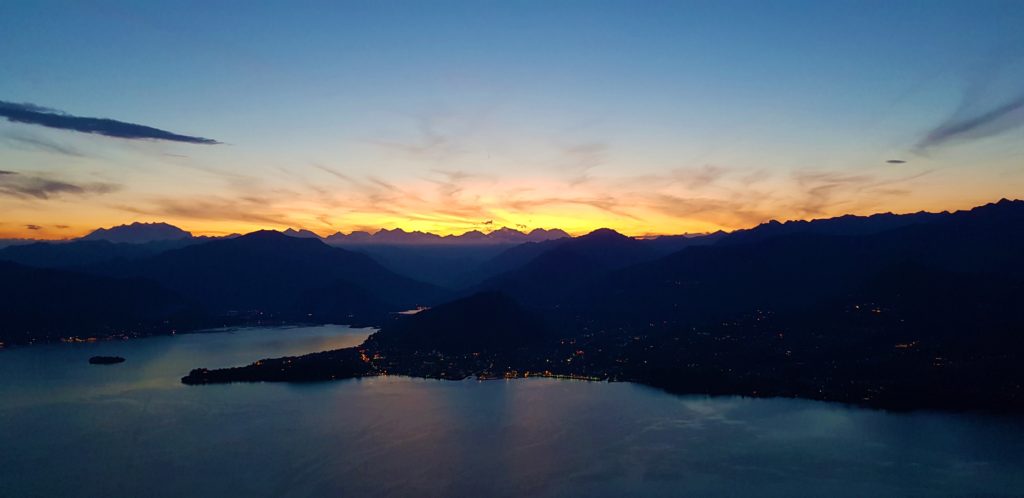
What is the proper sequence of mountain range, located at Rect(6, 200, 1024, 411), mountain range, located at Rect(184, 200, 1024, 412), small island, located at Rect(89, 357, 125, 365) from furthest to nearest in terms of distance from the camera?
small island, located at Rect(89, 357, 125, 365) → mountain range, located at Rect(6, 200, 1024, 411) → mountain range, located at Rect(184, 200, 1024, 412)

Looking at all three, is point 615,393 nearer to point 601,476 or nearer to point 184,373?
point 601,476

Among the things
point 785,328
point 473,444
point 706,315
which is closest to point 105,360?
point 473,444

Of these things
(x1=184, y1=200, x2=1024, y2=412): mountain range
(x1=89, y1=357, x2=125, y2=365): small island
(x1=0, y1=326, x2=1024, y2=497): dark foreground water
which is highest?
(x1=184, y1=200, x2=1024, y2=412): mountain range

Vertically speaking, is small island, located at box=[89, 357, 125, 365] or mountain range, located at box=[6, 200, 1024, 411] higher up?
mountain range, located at box=[6, 200, 1024, 411]

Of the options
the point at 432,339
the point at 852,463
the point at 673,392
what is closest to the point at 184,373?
the point at 432,339

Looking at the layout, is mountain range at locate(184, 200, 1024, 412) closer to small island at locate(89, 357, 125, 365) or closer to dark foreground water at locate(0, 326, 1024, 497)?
dark foreground water at locate(0, 326, 1024, 497)

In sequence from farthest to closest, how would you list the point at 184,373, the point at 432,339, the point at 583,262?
1. the point at 583,262
2. the point at 432,339
3. the point at 184,373

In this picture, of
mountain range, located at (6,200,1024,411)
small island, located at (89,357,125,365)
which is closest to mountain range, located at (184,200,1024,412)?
mountain range, located at (6,200,1024,411)

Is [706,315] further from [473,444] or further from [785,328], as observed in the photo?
[473,444]
